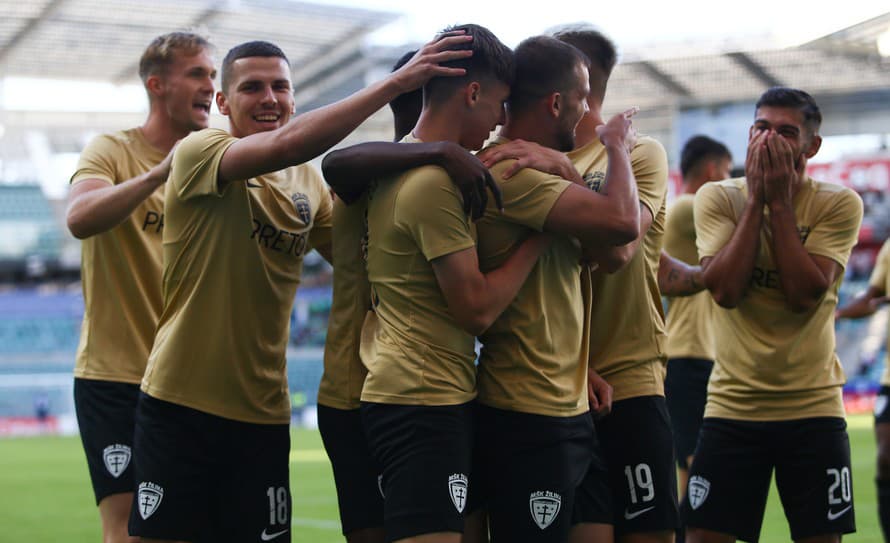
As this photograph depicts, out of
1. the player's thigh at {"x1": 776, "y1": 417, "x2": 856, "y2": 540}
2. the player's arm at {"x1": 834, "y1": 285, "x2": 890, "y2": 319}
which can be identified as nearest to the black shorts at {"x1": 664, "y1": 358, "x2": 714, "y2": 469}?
the player's arm at {"x1": 834, "y1": 285, "x2": 890, "y2": 319}

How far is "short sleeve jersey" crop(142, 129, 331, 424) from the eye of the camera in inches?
146

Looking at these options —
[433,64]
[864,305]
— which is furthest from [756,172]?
[864,305]

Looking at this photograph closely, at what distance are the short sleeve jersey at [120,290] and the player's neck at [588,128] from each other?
1807mm

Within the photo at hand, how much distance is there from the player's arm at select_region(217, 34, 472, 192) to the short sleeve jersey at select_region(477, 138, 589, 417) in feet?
1.13

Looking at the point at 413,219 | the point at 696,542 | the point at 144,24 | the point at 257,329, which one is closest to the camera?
the point at 413,219

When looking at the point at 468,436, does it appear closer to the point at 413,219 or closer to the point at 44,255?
Result: the point at 413,219

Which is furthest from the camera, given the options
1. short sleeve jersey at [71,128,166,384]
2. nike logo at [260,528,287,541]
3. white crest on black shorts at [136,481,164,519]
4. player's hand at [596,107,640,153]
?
short sleeve jersey at [71,128,166,384]

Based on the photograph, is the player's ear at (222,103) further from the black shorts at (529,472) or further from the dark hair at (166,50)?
the black shorts at (529,472)

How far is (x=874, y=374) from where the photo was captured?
101 ft

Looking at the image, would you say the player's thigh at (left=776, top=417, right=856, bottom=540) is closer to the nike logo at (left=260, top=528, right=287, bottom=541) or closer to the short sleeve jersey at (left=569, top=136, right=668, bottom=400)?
the short sleeve jersey at (left=569, top=136, right=668, bottom=400)

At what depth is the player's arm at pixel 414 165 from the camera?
2969 millimetres

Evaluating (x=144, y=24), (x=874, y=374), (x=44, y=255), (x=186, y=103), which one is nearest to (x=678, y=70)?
(x=874, y=374)

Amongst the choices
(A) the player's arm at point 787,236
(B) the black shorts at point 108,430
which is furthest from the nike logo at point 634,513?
(B) the black shorts at point 108,430

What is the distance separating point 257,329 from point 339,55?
118 feet
